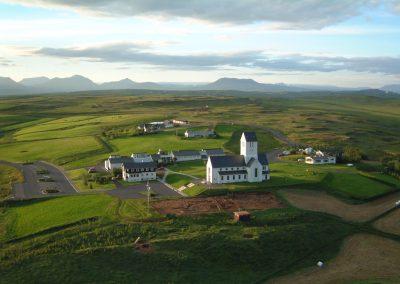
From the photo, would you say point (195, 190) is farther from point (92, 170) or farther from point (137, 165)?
point (92, 170)

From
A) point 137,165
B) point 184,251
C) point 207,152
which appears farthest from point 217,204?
point 207,152

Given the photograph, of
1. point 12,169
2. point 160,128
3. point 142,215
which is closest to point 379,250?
point 142,215

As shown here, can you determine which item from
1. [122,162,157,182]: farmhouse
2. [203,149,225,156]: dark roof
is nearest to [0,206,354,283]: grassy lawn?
[122,162,157,182]: farmhouse

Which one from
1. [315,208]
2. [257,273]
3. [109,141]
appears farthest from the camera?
[109,141]

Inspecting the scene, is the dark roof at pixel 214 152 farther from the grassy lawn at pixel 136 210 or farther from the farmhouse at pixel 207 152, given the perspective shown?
the grassy lawn at pixel 136 210

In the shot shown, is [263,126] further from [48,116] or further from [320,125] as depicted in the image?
[48,116]

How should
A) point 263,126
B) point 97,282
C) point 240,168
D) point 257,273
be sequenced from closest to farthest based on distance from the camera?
point 97,282 < point 257,273 < point 240,168 < point 263,126

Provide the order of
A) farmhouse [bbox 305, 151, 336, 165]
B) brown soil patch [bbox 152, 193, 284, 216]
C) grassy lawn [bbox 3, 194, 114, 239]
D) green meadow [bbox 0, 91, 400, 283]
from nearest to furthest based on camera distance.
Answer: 1. green meadow [bbox 0, 91, 400, 283]
2. grassy lawn [bbox 3, 194, 114, 239]
3. brown soil patch [bbox 152, 193, 284, 216]
4. farmhouse [bbox 305, 151, 336, 165]

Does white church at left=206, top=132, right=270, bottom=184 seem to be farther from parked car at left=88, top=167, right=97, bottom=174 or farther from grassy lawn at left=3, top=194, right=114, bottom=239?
parked car at left=88, top=167, right=97, bottom=174
